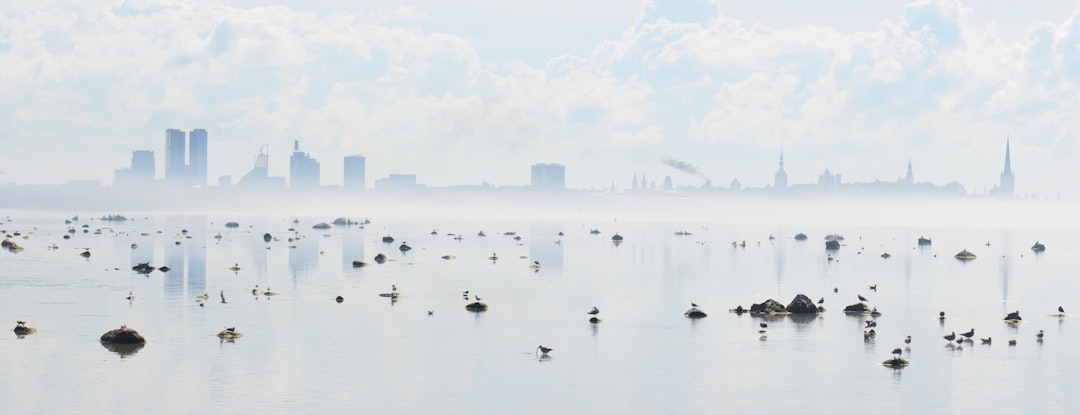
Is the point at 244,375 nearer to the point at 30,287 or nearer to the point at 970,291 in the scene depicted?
the point at 30,287

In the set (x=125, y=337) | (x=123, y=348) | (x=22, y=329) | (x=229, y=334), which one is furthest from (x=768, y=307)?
(x=22, y=329)

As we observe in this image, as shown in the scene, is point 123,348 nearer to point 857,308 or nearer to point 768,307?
point 768,307

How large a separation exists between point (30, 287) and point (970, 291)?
104 metres

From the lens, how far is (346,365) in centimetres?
7112

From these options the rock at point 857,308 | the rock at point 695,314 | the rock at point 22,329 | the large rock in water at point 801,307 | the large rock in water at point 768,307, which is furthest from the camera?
the rock at point 857,308

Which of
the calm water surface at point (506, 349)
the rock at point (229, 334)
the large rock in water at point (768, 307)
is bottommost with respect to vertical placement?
the calm water surface at point (506, 349)

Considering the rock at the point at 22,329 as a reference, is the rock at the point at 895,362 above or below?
below

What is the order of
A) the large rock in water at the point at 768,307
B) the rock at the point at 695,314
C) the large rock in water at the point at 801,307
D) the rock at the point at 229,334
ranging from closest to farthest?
1. the rock at the point at 229,334
2. the rock at the point at 695,314
3. the large rock in water at the point at 768,307
4. the large rock in water at the point at 801,307

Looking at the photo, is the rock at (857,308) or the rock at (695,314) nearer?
the rock at (695,314)

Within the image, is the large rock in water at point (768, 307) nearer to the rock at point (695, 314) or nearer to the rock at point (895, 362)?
the rock at point (695, 314)

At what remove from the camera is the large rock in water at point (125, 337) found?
252 feet

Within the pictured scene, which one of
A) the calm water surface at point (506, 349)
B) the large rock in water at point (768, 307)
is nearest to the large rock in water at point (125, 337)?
the calm water surface at point (506, 349)

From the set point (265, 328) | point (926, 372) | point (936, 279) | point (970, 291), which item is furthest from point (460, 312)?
point (936, 279)

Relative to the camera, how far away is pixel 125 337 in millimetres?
76938
